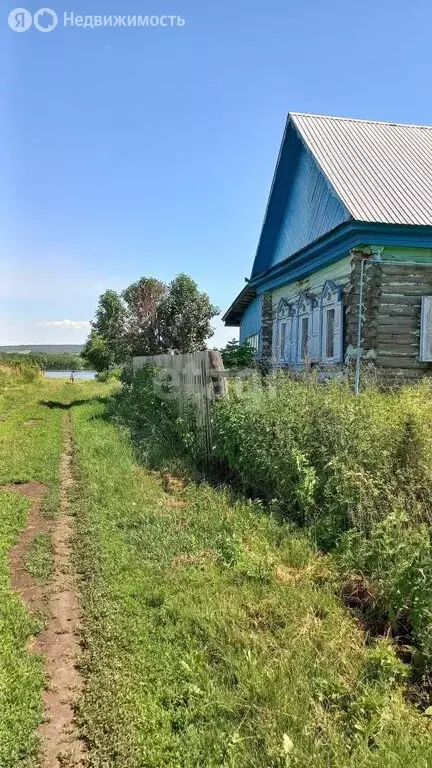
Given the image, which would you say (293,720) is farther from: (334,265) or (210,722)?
(334,265)

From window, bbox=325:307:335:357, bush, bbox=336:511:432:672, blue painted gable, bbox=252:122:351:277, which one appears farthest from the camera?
blue painted gable, bbox=252:122:351:277

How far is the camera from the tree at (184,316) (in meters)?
28.1

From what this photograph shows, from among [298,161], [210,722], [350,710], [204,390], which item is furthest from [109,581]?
[298,161]

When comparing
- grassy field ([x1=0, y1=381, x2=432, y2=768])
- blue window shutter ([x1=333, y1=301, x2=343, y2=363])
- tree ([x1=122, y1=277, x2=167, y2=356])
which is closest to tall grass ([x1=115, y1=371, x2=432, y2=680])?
grassy field ([x1=0, y1=381, x2=432, y2=768])

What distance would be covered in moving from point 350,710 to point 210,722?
0.70 m

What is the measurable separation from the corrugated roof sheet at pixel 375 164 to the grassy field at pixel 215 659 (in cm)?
624

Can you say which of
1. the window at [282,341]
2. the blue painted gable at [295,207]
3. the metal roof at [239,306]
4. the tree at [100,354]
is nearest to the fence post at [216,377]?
the blue painted gable at [295,207]

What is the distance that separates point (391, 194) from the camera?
9.77 metres

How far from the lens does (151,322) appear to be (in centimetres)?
2775

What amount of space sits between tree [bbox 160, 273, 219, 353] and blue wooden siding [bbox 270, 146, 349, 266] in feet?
42.1

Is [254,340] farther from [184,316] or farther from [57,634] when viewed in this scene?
[57,634]

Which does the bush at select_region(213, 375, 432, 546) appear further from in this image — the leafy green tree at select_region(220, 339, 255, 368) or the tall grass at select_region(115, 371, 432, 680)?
the leafy green tree at select_region(220, 339, 255, 368)

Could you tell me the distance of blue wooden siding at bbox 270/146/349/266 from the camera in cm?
1114

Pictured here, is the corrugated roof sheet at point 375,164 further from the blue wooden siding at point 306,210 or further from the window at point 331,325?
the window at point 331,325
